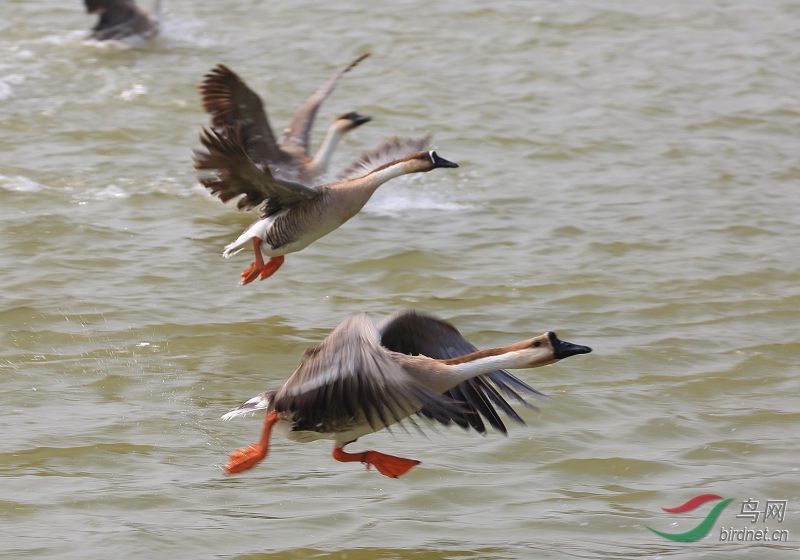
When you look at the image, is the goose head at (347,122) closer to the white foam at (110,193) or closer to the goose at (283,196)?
the white foam at (110,193)

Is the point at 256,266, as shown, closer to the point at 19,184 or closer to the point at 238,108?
the point at 238,108

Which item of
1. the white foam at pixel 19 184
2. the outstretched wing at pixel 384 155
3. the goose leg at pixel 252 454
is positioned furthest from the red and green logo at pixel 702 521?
the white foam at pixel 19 184

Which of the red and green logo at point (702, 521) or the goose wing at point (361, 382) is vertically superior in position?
the goose wing at point (361, 382)

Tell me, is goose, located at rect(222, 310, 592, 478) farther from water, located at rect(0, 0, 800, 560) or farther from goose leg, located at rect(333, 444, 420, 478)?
water, located at rect(0, 0, 800, 560)

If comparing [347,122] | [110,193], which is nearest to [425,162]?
[347,122]

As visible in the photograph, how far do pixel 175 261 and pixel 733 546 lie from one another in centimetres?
495

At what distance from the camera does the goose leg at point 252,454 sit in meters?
5.29

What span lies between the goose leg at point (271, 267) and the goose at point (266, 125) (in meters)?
0.99

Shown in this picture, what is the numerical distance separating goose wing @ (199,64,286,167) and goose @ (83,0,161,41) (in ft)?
18.4

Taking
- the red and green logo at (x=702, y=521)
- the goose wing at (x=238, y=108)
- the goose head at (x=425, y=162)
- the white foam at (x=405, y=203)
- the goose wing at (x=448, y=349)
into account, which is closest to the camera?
the red and green logo at (x=702, y=521)

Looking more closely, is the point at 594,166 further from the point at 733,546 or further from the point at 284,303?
the point at 733,546

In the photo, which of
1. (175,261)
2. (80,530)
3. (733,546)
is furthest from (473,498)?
(175,261)

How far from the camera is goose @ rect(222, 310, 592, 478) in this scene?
15.1 ft

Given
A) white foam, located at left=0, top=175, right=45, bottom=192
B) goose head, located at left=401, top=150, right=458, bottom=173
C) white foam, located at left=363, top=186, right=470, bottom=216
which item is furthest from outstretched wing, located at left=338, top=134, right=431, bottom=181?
white foam, located at left=0, top=175, right=45, bottom=192
